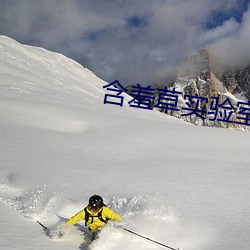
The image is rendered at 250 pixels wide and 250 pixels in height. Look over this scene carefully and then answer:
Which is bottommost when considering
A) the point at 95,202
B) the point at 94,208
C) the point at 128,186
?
the point at 94,208

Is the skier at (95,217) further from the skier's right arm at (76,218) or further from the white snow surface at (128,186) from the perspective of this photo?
the white snow surface at (128,186)

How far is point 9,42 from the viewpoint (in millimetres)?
70062

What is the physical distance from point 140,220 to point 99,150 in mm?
5336

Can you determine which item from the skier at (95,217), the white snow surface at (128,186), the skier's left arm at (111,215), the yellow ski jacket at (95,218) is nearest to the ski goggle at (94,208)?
the skier at (95,217)

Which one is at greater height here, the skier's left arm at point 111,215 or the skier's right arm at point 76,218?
the skier's left arm at point 111,215

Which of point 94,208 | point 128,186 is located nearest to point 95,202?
point 94,208

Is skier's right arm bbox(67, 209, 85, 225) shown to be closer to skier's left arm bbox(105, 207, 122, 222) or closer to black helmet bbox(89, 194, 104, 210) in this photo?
black helmet bbox(89, 194, 104, 210)

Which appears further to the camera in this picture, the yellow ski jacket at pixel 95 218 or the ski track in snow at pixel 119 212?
the yellow ski jacket at pixel 95 218

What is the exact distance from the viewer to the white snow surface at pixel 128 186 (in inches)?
210

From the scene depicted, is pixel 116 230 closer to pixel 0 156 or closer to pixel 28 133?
pixel 0 156

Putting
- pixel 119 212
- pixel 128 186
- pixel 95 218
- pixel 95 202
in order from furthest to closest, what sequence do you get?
pixel 128 186 → pixel 119 212 → pixel 95 218 → pixel 95 202

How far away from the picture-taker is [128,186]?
763 centimetres

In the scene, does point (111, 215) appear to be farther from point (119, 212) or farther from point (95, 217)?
point (119, 212)

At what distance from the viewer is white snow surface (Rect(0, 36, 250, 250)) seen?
533 centimetres
